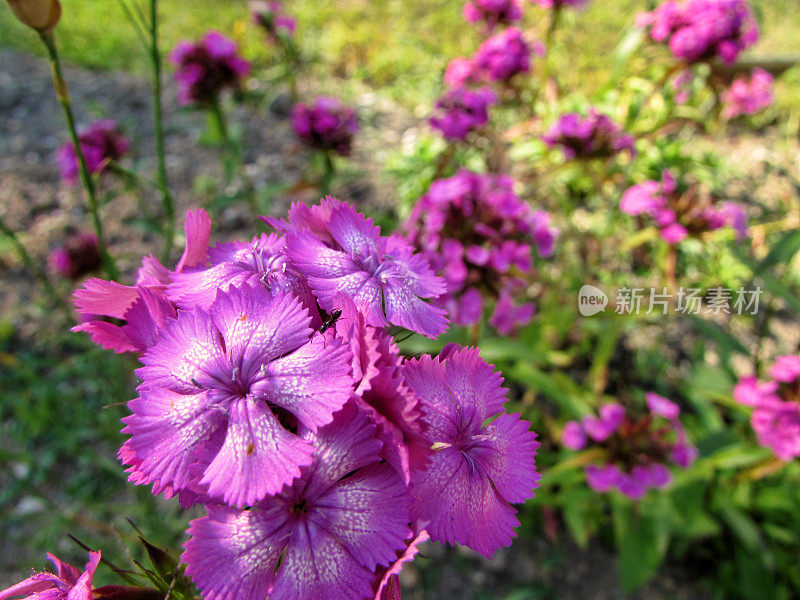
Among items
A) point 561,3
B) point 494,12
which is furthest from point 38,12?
point 494,12

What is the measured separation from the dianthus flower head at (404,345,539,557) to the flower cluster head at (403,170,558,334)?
2.75 ft

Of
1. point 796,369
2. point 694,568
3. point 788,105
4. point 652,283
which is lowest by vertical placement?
point 694,568

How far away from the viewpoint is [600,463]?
1725 millimetres

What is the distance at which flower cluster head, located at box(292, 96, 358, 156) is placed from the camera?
2.23m

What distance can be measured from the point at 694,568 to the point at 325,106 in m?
2.31

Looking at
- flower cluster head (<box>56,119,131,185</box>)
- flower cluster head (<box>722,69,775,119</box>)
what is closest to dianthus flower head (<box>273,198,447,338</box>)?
flower cluster head (<box>56,119,131,185</box>)

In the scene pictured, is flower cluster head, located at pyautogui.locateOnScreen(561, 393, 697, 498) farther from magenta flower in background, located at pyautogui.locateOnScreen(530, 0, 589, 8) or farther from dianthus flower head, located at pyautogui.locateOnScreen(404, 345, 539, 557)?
magenta flower in background, located at pyautogui.locateOnScreen(530, 0, 589, 8)

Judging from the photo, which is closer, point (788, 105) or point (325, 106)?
point (325, 106)

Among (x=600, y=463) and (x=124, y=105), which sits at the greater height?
(x=124, y=105)

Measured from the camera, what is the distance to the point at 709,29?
2.01 m

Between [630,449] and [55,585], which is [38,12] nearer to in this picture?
[55,585]

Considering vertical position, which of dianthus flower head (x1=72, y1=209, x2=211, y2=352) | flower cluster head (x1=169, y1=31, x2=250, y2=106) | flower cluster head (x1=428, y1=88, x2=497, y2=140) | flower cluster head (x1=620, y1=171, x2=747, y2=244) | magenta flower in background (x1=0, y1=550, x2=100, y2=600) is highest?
flower cluster head (x1=169, y1=31, x2=250, y2=106)

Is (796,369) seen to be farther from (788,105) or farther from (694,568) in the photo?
(788,105)

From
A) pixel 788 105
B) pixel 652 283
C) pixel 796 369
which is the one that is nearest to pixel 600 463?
pixel 796 369
